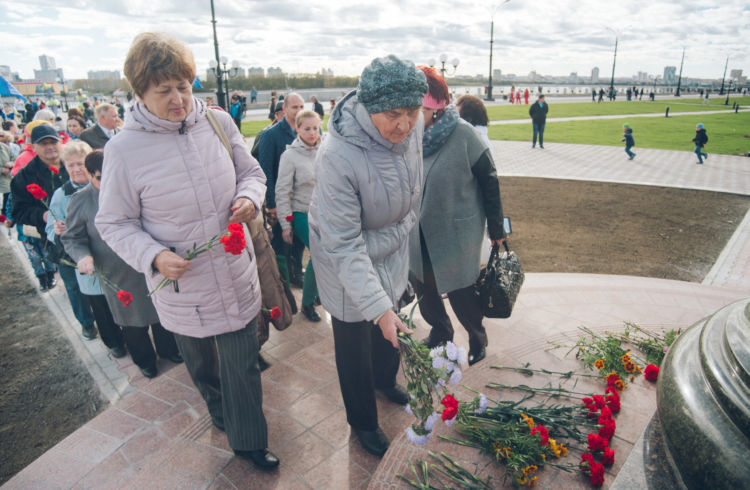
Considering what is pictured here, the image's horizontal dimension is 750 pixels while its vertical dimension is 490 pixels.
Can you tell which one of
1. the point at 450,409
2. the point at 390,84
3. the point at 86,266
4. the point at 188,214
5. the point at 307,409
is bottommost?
the point at 307,409

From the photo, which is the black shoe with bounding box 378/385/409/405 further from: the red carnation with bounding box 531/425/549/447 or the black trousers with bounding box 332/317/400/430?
the red carnation with bounding box 531/425/549/447

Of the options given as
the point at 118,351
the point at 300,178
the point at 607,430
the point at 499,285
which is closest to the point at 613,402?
the point at 607,430

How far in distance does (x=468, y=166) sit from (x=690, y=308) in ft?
8.55

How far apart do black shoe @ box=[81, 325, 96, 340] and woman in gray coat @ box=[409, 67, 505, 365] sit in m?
3.27

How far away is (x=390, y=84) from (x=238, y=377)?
1.66 metres

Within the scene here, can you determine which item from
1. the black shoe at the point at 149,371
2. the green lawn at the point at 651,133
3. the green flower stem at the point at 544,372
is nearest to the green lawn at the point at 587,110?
the green lawn at the point at 651,133

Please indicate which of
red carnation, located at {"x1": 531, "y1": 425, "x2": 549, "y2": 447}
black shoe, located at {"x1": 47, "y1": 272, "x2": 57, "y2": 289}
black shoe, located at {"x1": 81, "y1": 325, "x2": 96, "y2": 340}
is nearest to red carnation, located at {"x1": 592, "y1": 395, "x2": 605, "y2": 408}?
red carnation, located at {"x1": 531, "y1": 425, "x2": 549, "y2": 447}

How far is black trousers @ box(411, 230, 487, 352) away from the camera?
3.46 metres

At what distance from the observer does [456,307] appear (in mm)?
3523

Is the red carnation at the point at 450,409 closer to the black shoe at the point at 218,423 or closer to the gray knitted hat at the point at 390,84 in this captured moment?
the gray knitted hat at the point at 390,84

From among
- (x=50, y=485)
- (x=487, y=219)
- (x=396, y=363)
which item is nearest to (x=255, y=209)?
(x=396, y=363)

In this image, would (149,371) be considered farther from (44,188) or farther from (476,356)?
(476,356)

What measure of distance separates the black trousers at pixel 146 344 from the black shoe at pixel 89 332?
1059 millimetres

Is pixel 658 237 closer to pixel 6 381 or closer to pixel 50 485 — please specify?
pixel 50 485
